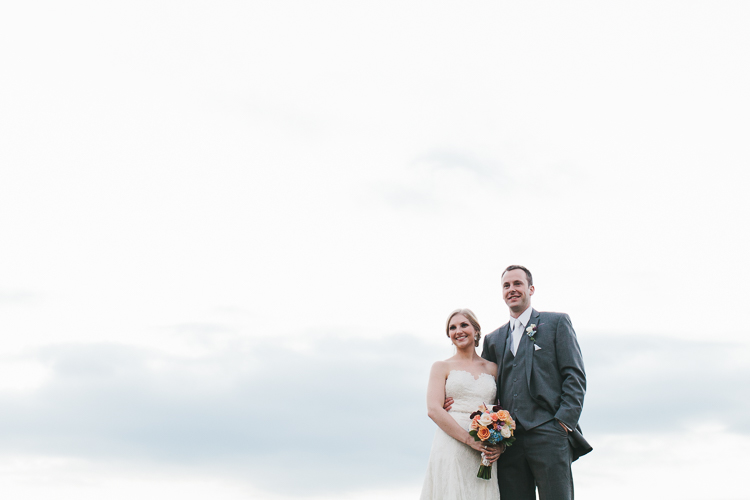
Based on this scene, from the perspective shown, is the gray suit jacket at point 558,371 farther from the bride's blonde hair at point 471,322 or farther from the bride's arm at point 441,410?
the bride's arm at point 441,410

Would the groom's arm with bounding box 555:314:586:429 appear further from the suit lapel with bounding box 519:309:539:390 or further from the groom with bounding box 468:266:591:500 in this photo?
the suit lapel with bounding box 519:309:539:390

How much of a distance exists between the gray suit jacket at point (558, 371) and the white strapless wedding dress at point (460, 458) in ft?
1.42

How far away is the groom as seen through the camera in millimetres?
8125

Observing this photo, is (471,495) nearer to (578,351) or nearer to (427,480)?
(427,480)

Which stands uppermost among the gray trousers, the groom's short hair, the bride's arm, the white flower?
the groom's short hair

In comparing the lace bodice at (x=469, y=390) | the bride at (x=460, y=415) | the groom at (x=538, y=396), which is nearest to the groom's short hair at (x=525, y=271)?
the groom at (x=538, y=396)

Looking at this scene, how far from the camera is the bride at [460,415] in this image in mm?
8508

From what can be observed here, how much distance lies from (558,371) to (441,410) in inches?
63.4

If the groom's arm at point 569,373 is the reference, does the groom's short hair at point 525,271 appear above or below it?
above

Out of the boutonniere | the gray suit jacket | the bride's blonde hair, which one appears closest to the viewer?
the gray suit jacket

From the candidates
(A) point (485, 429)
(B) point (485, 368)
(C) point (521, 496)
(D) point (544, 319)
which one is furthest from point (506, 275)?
(C) point (521, 496)

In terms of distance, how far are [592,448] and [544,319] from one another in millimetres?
1734

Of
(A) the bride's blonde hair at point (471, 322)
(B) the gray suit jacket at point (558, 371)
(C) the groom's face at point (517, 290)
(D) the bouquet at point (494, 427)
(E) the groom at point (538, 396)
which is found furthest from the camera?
(A) the bride's blonde hair at point (471, 322)

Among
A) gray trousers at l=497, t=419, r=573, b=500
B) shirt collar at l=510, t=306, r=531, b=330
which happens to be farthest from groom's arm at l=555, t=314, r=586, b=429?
shirt collar at l=510, t=306, r=531, b=330
